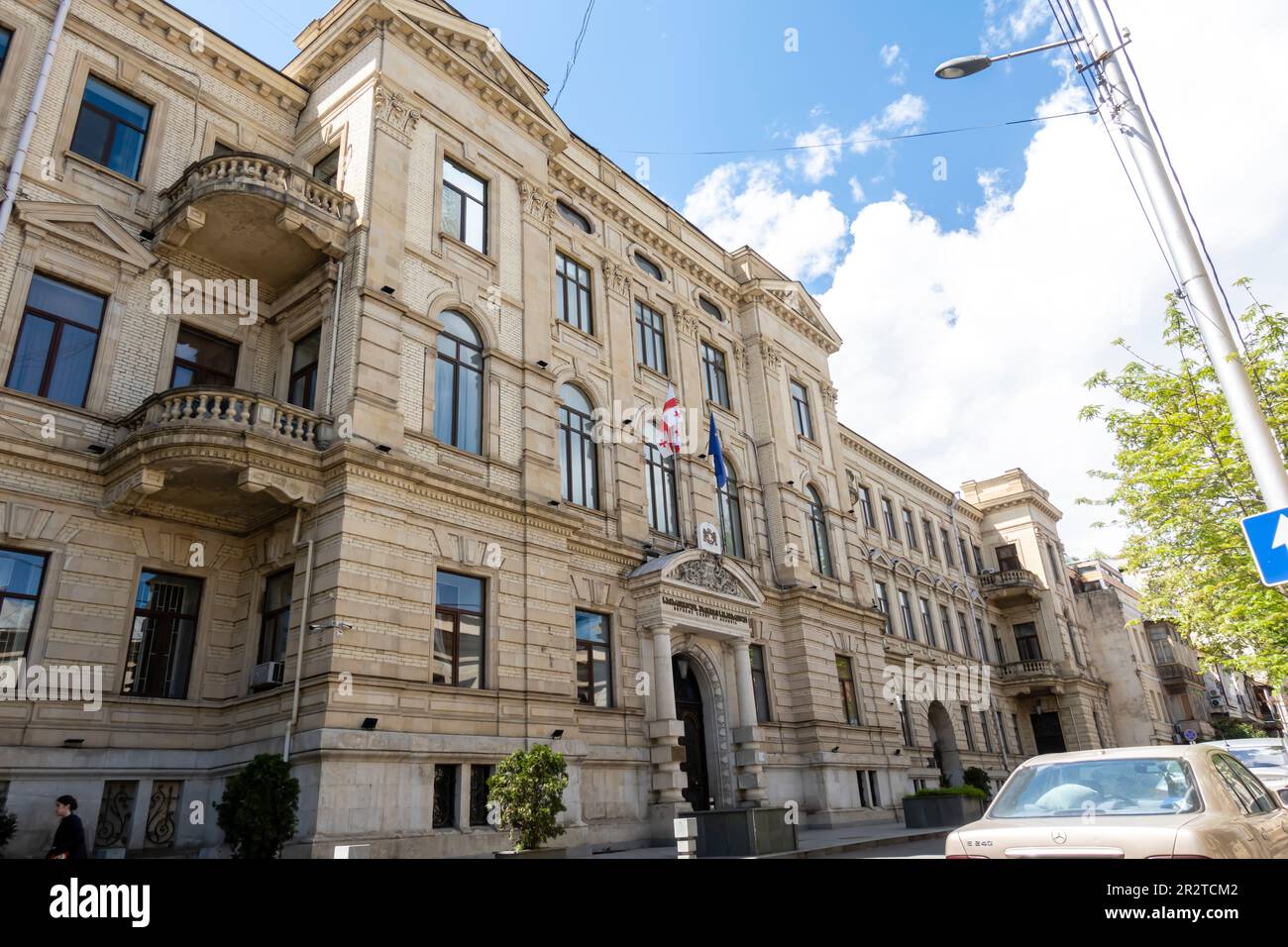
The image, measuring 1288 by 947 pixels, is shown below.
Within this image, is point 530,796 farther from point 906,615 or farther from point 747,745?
point 906,615

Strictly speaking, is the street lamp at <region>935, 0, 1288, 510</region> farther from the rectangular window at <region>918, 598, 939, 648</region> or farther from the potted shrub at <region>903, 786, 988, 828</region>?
Result: the rectangular window at <region>918, 598, 939, 648</region>

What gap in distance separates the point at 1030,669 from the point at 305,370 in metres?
46.0

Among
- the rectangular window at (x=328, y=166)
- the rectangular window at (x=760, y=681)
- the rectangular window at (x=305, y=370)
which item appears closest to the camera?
the rectangular window at (x=305, y=370)

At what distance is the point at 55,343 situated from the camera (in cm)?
1639

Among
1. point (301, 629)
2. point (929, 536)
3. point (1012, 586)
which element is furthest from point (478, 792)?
point (1012, 586)

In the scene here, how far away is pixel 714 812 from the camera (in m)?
17.8

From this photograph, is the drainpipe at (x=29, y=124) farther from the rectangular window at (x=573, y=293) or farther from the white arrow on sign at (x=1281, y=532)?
the white arrow on sign at (x=1281, y=532)

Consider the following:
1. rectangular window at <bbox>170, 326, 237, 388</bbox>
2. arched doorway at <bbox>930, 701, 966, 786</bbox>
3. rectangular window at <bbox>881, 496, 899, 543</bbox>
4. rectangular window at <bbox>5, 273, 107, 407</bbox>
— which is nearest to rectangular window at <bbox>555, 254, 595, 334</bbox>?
rectangular window at <bbox>170, 326, 237, 388</bbox>

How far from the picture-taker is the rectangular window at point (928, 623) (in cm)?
4453

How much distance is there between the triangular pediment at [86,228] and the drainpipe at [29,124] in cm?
33

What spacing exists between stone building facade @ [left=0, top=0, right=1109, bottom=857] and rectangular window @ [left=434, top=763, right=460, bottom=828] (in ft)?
0.20

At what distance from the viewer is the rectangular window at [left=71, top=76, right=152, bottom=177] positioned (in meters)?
18.0

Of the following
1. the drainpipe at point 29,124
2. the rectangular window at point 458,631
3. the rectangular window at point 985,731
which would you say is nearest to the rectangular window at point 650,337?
the rectangular window at point 458,631
